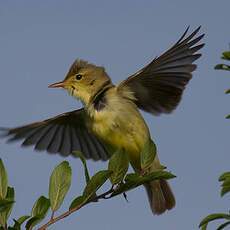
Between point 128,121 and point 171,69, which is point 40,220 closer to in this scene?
point 128,121

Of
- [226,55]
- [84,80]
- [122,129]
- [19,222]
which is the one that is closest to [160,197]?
[122,129]

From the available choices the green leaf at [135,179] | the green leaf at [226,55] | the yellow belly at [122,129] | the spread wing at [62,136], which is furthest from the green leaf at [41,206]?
the spread wing at [62,136]

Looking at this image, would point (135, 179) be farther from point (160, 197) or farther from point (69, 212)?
point (160, 197)

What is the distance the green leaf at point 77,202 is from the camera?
3.14m

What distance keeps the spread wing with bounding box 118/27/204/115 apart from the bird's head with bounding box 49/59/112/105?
42 cm

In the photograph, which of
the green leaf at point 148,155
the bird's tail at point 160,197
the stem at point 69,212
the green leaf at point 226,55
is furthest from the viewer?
the bird's tail at point 160,197

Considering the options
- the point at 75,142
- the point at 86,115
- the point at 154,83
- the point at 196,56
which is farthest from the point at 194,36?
the point at 75,142

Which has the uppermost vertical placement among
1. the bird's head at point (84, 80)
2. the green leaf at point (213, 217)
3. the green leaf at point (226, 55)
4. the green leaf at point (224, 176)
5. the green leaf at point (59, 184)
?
the bird's head at point (84, 80)

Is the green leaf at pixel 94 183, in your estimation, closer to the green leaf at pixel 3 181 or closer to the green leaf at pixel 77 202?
the green leaf at pixel 77 202

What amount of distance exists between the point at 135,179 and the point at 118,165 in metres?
0.23

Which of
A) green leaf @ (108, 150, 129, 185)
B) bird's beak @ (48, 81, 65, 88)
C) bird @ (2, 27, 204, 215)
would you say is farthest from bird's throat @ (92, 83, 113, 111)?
green leaf @ (108, 150, 129, 185)

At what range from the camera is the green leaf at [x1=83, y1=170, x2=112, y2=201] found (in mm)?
3180

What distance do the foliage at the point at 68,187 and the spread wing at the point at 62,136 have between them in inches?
139

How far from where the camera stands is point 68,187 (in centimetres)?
333
